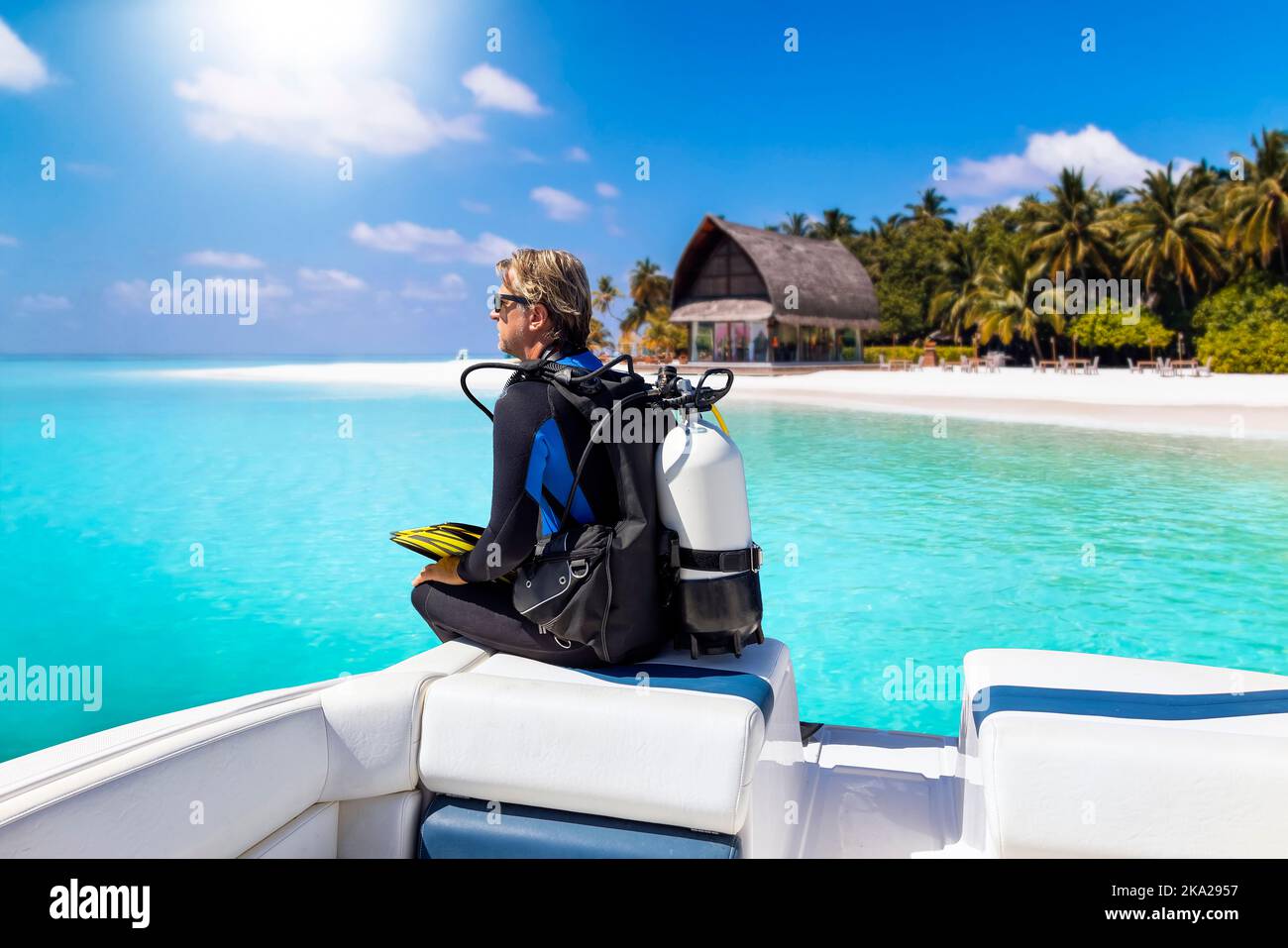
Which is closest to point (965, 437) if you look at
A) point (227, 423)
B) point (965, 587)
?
point (965, 587)

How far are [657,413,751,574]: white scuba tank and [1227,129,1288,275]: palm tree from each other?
110 feet

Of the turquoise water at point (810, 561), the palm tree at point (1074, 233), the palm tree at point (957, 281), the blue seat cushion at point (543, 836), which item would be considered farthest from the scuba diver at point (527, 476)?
the palm tree at point (957, 281)

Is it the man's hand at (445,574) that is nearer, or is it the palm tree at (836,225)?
the man's hand at (445,574)

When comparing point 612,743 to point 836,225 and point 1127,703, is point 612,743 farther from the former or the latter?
point 836,225

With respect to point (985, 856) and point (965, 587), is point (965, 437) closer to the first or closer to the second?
point (965, 587)

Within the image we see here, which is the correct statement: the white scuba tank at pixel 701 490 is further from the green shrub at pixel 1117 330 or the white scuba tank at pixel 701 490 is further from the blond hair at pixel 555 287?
the green shrub at pixel 1117 330

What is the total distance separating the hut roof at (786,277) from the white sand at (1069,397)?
14.3 feet

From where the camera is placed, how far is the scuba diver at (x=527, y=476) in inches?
79.7

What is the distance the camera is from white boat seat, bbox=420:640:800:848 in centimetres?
167

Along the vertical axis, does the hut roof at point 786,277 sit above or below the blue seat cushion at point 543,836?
above

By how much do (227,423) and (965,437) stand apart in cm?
1678

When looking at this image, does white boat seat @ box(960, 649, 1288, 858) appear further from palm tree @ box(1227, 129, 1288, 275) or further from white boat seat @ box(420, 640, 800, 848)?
palm tree @ box(1227, 129, 1288, 275)

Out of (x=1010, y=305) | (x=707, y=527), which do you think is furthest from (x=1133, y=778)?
(x=1010, y=305)

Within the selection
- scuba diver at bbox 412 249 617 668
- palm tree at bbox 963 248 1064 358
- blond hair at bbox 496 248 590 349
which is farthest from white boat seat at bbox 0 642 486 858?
palm tree at bbox 963 248 1064 358
